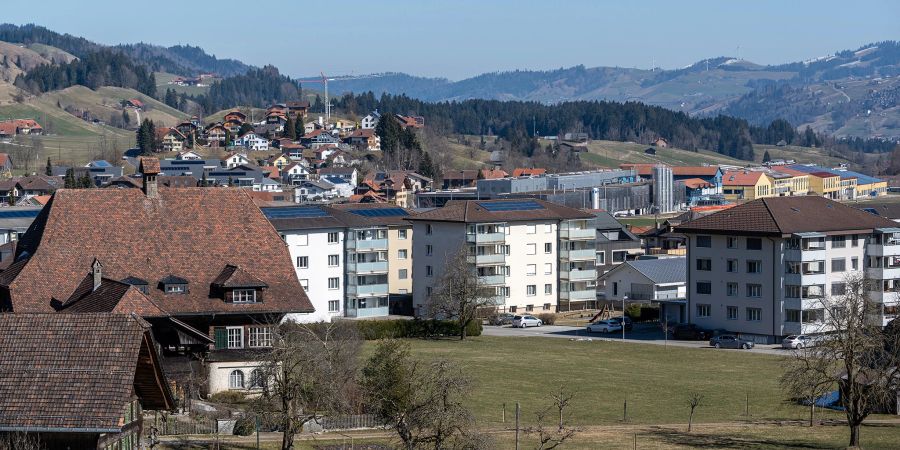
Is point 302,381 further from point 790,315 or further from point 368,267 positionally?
point 368,267

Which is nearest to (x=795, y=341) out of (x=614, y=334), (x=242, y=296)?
(x=614, y=334)

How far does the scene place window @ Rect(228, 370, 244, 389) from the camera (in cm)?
4469

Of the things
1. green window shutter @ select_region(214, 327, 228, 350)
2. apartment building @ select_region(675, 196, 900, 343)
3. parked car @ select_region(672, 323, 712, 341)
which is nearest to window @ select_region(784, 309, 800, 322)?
apartment building @ select_region(675, 196, 900, 343)

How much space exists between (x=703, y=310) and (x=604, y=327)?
4985 mm

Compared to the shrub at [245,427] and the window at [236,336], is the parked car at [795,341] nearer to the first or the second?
the window at [236,336]

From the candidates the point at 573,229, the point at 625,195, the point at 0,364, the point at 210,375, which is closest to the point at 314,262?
the point at 573,229

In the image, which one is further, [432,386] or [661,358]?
[661,358]

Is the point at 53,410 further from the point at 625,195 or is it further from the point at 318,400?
the point at 625,195

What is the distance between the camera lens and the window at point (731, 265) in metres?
67.3

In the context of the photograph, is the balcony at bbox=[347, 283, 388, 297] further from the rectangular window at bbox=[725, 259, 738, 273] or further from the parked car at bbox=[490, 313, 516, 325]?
the rectangular window at bbox=[725, 259, 738, 273]

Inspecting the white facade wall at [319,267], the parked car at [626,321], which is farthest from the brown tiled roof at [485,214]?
the parked car at [626,321]

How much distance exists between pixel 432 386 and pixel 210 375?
48.6ft

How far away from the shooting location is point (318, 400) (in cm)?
3603

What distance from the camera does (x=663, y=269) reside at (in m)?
77.9
